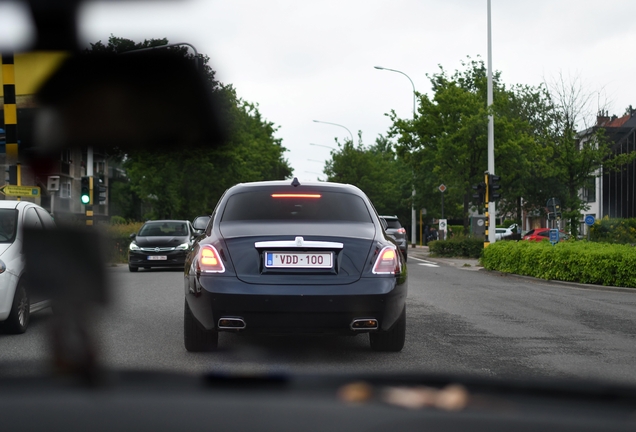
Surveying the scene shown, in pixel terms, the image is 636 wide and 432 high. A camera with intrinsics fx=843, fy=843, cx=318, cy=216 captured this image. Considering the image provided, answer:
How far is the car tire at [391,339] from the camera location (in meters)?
6.34

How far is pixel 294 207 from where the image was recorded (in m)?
6.25

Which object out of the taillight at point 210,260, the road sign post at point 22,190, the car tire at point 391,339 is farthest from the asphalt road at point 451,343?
the road sign post at point 22,190

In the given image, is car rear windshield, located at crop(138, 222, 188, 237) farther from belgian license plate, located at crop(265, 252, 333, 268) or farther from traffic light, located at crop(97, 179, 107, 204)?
traffic light, located at crop(97, 179, 107, 204)

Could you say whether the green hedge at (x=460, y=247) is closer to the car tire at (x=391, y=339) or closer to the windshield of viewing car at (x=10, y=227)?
the car tire at (x=391, y=339)

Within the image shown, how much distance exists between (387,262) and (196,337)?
1557 mm

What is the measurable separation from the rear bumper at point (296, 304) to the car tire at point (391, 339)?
0.63m

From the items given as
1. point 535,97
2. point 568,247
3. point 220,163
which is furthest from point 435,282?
point 535,97

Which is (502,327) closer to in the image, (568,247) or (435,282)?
(435,282)

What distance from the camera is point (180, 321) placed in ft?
28.8

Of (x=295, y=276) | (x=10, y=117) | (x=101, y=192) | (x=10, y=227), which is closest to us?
(x=10, y=117)

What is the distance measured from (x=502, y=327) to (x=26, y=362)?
25.6 feet

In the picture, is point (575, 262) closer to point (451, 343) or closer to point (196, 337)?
point (451, 343)

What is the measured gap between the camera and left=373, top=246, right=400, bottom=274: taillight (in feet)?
19.0

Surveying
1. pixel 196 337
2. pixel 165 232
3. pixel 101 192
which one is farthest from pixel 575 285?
pixel 101 192
